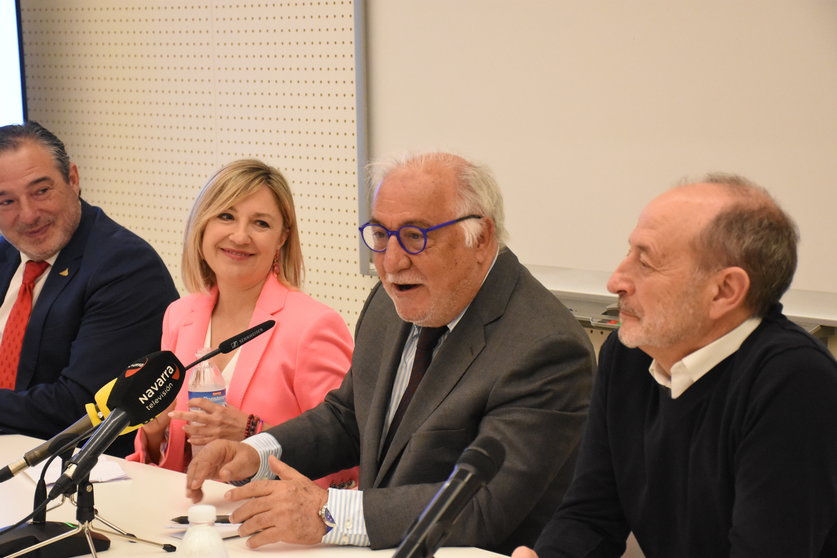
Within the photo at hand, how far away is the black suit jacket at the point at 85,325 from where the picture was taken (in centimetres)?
309

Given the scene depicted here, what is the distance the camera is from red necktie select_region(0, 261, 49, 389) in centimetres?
331

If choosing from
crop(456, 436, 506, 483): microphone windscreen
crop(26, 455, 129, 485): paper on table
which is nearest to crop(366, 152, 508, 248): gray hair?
crop(26, 455, 129, 485): paper on table

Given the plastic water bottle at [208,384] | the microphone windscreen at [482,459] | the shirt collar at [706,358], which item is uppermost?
the microphone windscreen at [482,459]

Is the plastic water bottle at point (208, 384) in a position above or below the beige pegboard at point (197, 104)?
below

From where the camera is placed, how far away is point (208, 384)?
264 cm

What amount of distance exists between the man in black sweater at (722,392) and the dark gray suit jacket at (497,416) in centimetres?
21

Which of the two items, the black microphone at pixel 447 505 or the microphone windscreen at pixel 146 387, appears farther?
the microphone windscreen at pixel 146 387

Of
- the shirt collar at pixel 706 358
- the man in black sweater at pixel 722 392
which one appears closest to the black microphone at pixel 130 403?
the man in black sweater at pixel 722 392

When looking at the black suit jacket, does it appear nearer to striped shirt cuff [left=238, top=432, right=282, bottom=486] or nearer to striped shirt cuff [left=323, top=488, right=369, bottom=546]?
striped shirt cuff [left=238, top=432, right=282, bottom=486]

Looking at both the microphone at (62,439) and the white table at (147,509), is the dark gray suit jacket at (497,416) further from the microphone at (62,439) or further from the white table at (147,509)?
the microphone at (62,439)

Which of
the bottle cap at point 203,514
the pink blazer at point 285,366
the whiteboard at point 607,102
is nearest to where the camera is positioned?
the bottle cap at point 203,514

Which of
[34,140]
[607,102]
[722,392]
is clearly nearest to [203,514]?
[722,392]

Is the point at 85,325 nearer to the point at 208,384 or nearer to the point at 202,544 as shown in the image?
the point at 208,384

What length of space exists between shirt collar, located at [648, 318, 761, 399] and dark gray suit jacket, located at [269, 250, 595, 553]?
1.28 feet
